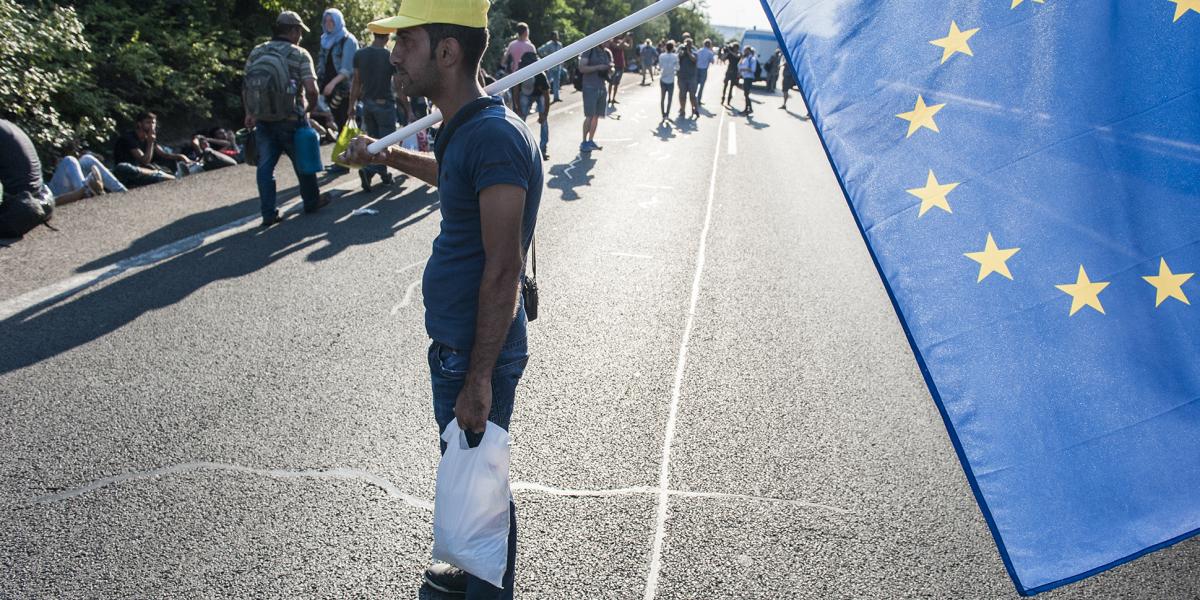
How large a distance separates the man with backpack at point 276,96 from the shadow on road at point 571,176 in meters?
3.15

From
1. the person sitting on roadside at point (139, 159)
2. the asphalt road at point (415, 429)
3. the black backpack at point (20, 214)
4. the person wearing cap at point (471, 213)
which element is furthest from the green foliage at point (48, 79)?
the person wearing cap at point (471, 213)

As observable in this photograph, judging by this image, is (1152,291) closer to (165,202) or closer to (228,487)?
(228,487)

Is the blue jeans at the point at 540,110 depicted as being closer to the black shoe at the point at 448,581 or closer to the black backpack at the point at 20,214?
the black backpack at the point at 20,214

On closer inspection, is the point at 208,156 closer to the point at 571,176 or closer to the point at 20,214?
the point at 20,214

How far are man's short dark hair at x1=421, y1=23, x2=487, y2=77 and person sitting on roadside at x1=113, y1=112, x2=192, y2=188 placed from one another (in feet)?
27.3

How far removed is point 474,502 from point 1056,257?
1.61 metres

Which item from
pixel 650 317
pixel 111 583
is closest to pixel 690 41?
pixel 650 317

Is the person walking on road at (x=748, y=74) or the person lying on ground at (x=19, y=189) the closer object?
the person lying on ground at (x=19, y=189)

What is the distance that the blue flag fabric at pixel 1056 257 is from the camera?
1650 millimetres

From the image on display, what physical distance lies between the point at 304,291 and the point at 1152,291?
5.20m

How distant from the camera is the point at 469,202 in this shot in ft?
6.91

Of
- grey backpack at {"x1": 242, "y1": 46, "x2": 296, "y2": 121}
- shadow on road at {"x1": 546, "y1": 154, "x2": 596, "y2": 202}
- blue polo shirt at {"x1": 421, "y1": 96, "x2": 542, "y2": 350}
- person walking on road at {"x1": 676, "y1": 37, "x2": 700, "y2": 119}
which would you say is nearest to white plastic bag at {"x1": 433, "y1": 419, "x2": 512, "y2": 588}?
blue polo shirt at {"x1": 421, "y1": 96, "x2": 542, "y2": 350}

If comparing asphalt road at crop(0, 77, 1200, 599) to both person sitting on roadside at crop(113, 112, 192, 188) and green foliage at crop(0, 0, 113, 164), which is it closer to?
person sitting on roadside at crop(113, 112, 192, 188)

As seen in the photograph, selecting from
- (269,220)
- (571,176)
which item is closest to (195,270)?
→ (269,220)
